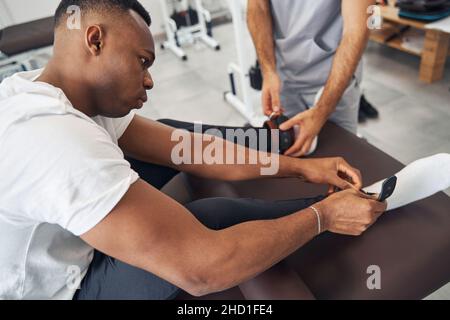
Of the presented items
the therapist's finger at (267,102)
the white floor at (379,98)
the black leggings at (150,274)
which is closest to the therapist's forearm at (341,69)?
the therapist's finger at (267,102)

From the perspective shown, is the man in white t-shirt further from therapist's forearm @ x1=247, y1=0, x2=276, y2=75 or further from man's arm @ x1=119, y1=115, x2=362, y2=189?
therapist's forearm @ x1=247, y1=0, x2=276, y2=75

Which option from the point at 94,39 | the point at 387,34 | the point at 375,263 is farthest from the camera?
the point at 387,34

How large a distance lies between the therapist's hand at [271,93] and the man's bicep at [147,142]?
451 millimetres

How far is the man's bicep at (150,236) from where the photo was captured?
58 centimetres

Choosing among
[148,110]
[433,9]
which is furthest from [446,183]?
[148,110]

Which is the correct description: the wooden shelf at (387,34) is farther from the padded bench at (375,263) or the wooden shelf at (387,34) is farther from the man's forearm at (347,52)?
the padded bench at (375,263)

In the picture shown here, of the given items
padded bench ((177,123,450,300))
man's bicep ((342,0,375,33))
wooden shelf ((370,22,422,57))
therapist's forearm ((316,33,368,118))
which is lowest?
wooden shelf ((370,22,422,57))

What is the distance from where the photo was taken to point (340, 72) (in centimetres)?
123

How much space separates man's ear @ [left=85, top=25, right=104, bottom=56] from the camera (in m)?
0.65

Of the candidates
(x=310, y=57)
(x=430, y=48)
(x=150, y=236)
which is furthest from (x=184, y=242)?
(x=430, y=48)

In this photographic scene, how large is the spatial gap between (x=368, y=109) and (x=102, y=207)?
6.43 feet

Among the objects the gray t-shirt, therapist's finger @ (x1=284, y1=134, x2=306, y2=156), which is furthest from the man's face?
the gray t-shirt

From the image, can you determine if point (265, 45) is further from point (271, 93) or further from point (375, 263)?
point (375, 263)

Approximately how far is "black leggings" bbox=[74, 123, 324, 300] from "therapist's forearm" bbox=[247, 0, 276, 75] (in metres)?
0.71
